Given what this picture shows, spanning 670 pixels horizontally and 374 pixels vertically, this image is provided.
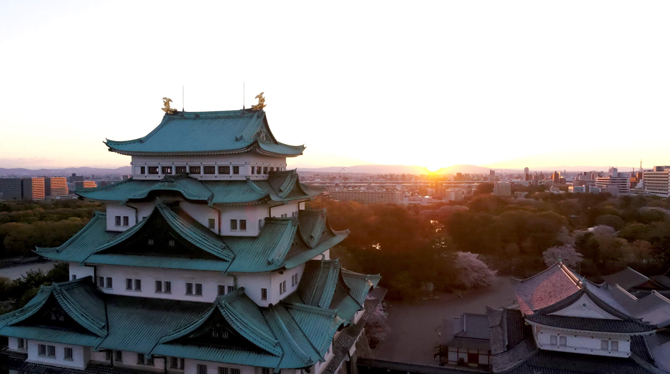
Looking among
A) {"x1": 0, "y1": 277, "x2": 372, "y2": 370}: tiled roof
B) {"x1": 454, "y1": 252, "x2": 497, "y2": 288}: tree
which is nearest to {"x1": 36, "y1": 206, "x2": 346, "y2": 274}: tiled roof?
{"x1": 0, "y1": 277, "x2": 372, "y2": 370}: tiled roof

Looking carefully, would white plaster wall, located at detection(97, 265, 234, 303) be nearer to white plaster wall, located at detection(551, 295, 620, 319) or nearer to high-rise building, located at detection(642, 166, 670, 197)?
white plaster wall, located at detection(551, 295, 620, 319)

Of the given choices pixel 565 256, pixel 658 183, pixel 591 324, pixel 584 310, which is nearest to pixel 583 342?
pixel 591 324

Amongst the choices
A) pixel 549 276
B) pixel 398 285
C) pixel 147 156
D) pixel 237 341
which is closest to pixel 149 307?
pixel 237 341

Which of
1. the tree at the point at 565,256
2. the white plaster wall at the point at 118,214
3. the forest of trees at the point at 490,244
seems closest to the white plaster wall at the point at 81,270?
the white plaster wall at the point at 118,214

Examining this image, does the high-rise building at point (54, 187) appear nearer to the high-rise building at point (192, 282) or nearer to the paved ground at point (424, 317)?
the paved ground at point (424, 317)

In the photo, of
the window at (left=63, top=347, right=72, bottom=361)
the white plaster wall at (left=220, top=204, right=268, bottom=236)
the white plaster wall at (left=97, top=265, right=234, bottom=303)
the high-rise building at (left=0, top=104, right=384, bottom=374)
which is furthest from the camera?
the white plaster wall at (left=220, top=204, right=268, bottom=236)

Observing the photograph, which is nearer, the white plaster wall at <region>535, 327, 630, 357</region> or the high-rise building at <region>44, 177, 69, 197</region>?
the white plaster wall at <region>535, 327, 630, 357</region>

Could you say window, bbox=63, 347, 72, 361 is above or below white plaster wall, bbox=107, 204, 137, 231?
below

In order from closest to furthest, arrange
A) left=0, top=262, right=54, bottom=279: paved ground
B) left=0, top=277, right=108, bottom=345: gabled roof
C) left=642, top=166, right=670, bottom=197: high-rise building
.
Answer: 1. left=0, top=277, right=108, bottom=345: gabled roof
2. left=0, top=262, right=54, bottom=279: paved ground
3. left=642, top=166, right=670, bottom=197: high-rise building

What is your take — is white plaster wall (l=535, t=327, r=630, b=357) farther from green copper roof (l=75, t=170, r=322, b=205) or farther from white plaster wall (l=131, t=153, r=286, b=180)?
white plaster wall (l=131, t=153, r=286, b=180)

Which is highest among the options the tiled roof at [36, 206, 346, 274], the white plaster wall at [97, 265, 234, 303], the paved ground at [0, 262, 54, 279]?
the tiled roof at [36, 206, 346, 274]
